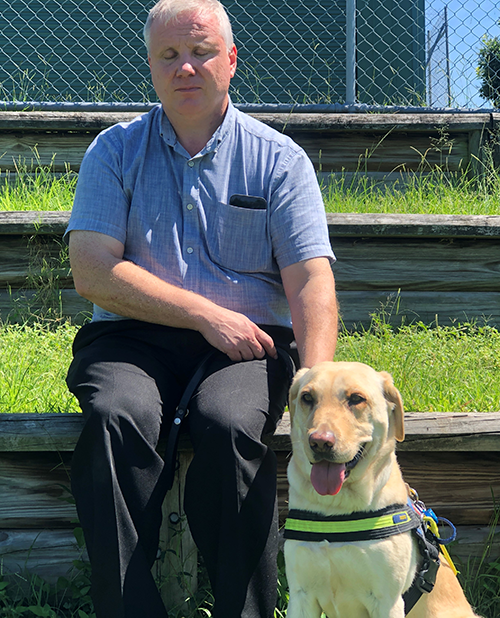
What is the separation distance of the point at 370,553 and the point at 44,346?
80.0 inches

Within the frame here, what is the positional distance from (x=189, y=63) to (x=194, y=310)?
0.87 m

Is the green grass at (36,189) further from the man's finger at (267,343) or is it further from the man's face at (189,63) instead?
the man's finger at (267,343)

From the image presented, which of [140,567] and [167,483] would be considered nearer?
[140,567]

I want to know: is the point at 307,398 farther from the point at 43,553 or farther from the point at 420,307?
the point at 420,307

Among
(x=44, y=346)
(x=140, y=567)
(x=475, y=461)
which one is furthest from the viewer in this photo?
(x=44, y=346)

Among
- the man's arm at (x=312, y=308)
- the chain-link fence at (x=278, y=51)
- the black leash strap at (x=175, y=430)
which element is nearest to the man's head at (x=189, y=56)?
the man's arm at (x=312, y=308)

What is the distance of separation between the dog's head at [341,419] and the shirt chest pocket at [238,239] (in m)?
0.58

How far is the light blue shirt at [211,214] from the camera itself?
2.18 metres

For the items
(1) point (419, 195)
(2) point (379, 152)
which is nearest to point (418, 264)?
(1) point (419, 195)

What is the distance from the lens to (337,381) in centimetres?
165

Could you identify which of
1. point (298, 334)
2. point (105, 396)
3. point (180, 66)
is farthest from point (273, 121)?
point (105, 396)

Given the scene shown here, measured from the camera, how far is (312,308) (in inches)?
81.2

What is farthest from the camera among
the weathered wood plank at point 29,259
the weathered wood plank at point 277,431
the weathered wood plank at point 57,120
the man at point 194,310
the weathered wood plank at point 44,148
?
the weathered wood plank at point 44,148

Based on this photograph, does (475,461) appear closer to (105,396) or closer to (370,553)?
(370,553)
